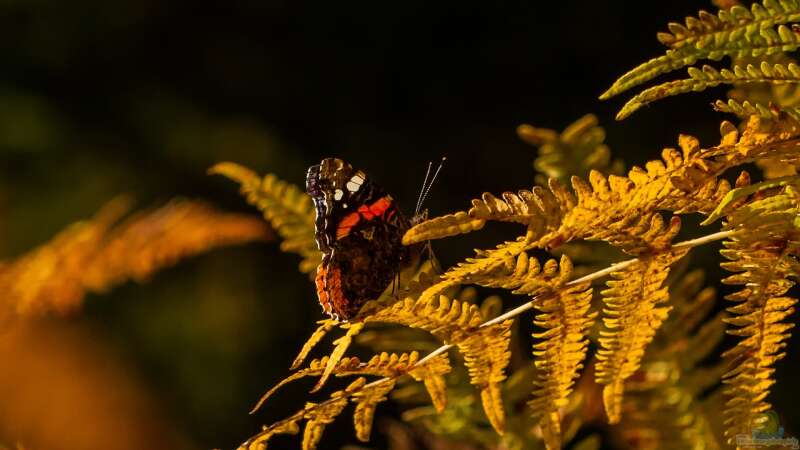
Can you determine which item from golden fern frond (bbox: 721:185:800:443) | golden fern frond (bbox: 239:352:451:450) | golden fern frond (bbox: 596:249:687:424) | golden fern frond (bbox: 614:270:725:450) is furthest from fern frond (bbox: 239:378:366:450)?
Answer: golden fern frond (bbox: 614:270:725:450)

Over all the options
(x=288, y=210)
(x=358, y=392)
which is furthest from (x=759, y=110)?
(x=288, y=210)

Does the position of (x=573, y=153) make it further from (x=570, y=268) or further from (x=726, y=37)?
(x=726, y=37)

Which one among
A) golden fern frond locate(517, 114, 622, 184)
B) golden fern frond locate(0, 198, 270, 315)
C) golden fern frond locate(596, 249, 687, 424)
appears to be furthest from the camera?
golden fern frond locate(0, 198, 270, 315)

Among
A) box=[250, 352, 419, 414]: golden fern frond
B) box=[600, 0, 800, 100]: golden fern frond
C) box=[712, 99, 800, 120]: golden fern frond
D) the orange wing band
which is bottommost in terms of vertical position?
box=[250, 352, 419, 414]: golden fern frond

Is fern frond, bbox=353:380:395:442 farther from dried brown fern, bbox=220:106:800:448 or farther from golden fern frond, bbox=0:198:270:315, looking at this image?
golden fern frond, bbox=0:198:270:315

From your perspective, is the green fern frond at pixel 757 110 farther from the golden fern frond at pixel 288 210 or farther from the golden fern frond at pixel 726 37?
the golden fern frond at pixel 288 210

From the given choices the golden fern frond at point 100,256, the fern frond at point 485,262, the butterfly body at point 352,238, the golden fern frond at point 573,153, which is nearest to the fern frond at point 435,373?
the fern frond at point 485,262
